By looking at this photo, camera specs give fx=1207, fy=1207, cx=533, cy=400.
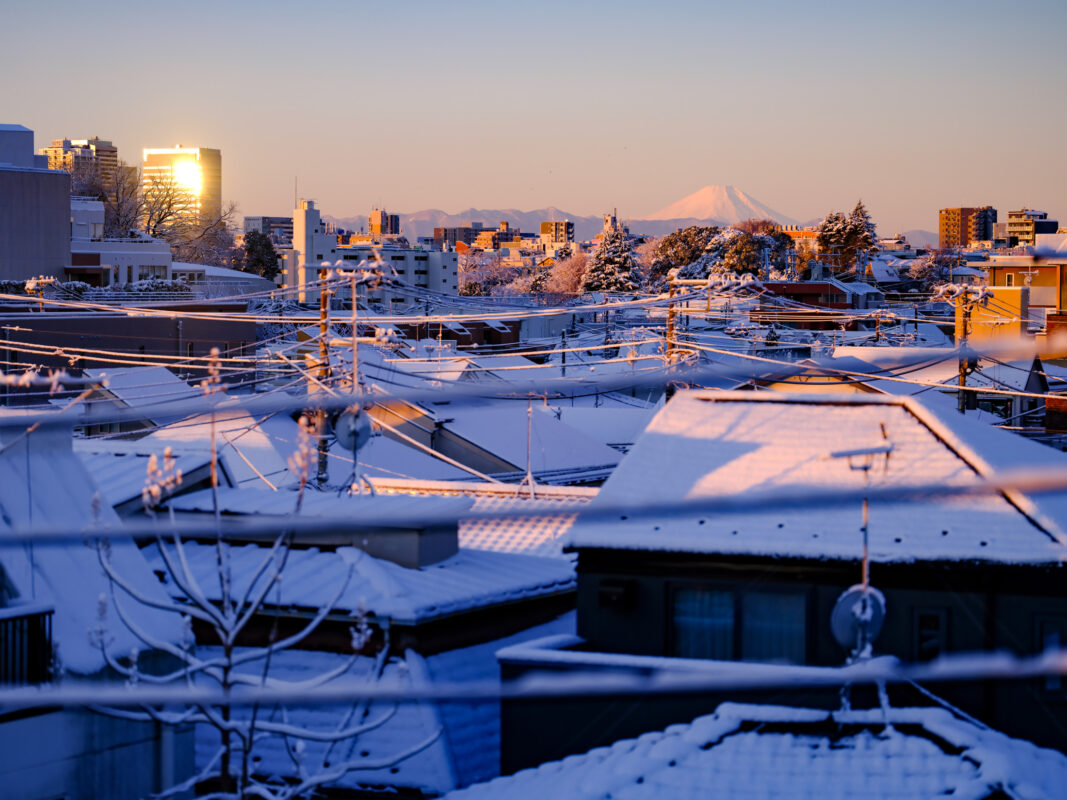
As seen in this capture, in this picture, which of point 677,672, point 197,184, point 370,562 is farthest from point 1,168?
point 197,184

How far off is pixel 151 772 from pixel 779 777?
10.1 ft

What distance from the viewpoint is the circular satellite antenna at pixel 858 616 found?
5.88 m

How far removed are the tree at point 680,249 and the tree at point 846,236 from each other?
19.2 ft

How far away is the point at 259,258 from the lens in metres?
58.6

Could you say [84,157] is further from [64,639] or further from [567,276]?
[64,639]

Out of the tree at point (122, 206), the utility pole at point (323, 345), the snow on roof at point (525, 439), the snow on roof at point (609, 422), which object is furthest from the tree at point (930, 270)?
the utility pole at point (323, 345)

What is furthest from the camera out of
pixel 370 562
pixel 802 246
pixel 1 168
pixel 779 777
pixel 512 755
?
pixel 802 246

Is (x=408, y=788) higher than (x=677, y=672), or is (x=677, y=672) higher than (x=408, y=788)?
(x=677, y=672)

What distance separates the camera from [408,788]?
6.96m

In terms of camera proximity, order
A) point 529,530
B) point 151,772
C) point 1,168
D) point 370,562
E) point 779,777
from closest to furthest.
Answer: point 779,777, point 151,772, point 370,562, point 529,530, point 1,168

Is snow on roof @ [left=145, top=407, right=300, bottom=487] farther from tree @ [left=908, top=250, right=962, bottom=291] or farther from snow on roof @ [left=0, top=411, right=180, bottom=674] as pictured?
tree @ [left=908, top=250, right=962, bottom=291]

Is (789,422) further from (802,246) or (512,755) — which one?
(802,246)

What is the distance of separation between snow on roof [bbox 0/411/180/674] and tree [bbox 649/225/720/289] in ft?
169

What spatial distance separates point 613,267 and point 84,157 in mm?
44723
